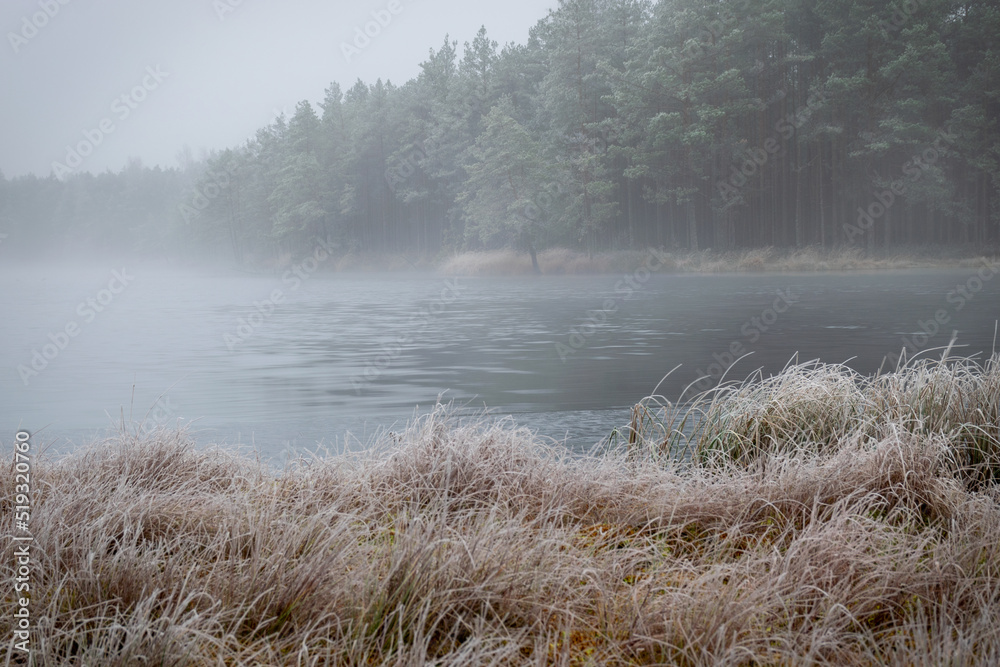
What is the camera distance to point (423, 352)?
14609mm

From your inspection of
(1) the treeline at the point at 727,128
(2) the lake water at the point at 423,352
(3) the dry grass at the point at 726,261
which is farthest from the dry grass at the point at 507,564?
(1) the treeline at the point at 727,128

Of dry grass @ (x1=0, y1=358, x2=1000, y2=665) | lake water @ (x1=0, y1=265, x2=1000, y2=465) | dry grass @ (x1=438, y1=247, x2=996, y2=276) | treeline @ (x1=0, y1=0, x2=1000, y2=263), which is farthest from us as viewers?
treeline @ (x1=0, y1=0, x2=1000, y2=263)

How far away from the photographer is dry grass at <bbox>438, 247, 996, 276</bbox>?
39625 mm

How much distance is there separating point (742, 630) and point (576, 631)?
562 millimetres

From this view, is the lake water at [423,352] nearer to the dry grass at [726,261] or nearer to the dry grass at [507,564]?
the dry grass at [507,564]

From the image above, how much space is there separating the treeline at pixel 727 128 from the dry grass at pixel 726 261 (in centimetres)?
149

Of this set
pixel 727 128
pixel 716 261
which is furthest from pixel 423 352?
pixel 727 128

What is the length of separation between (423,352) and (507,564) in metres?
11.6

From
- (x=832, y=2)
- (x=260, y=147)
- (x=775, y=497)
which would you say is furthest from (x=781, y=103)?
(x=260, y=147)

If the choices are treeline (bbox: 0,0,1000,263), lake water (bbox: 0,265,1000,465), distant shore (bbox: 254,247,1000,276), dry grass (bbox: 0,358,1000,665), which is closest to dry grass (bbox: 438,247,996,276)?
distant shore (bbox: 254,247,1000,276)

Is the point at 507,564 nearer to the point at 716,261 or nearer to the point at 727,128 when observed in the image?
the point at 716,261

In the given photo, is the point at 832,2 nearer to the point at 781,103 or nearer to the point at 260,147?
the point at 781,103

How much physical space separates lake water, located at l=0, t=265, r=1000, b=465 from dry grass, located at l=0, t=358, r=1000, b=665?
213cm

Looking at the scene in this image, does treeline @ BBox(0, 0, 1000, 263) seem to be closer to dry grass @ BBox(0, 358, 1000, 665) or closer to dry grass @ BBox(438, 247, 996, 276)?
dry grass @ BBox(438, 247, 996, 276)
